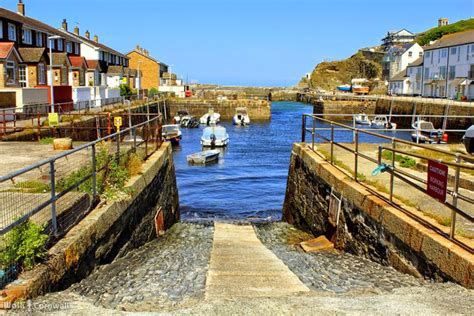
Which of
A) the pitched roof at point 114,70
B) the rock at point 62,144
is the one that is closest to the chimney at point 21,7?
the pitched roof at point 114,70

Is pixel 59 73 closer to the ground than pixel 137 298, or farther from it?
farther from it

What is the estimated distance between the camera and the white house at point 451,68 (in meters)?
70.8

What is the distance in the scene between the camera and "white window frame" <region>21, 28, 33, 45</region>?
45.8 meters

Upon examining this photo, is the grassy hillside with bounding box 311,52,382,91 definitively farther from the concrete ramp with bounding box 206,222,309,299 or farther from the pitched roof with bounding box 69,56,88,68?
the concrete ramp with bounding box 206,222,309,299

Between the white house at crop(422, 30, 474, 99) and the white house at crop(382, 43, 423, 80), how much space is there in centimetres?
2923

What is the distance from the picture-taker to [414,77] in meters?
94.9

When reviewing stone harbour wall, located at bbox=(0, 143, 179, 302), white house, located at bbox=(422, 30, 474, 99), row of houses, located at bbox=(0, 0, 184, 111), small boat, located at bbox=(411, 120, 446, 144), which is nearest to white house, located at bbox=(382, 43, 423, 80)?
white house, located at bbox=(422, 30, 474, 99)

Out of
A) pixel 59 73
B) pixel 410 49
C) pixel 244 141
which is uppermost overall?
pixel 410 49

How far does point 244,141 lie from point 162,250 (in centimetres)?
4334

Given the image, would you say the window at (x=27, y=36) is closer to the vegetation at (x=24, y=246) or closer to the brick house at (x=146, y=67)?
the vegetation at (x=24, y=246)

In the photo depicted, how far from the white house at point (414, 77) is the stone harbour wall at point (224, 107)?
95.3 feet

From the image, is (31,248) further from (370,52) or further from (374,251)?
(370,52)

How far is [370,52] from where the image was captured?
559ft

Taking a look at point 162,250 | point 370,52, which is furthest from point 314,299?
point 370,52
